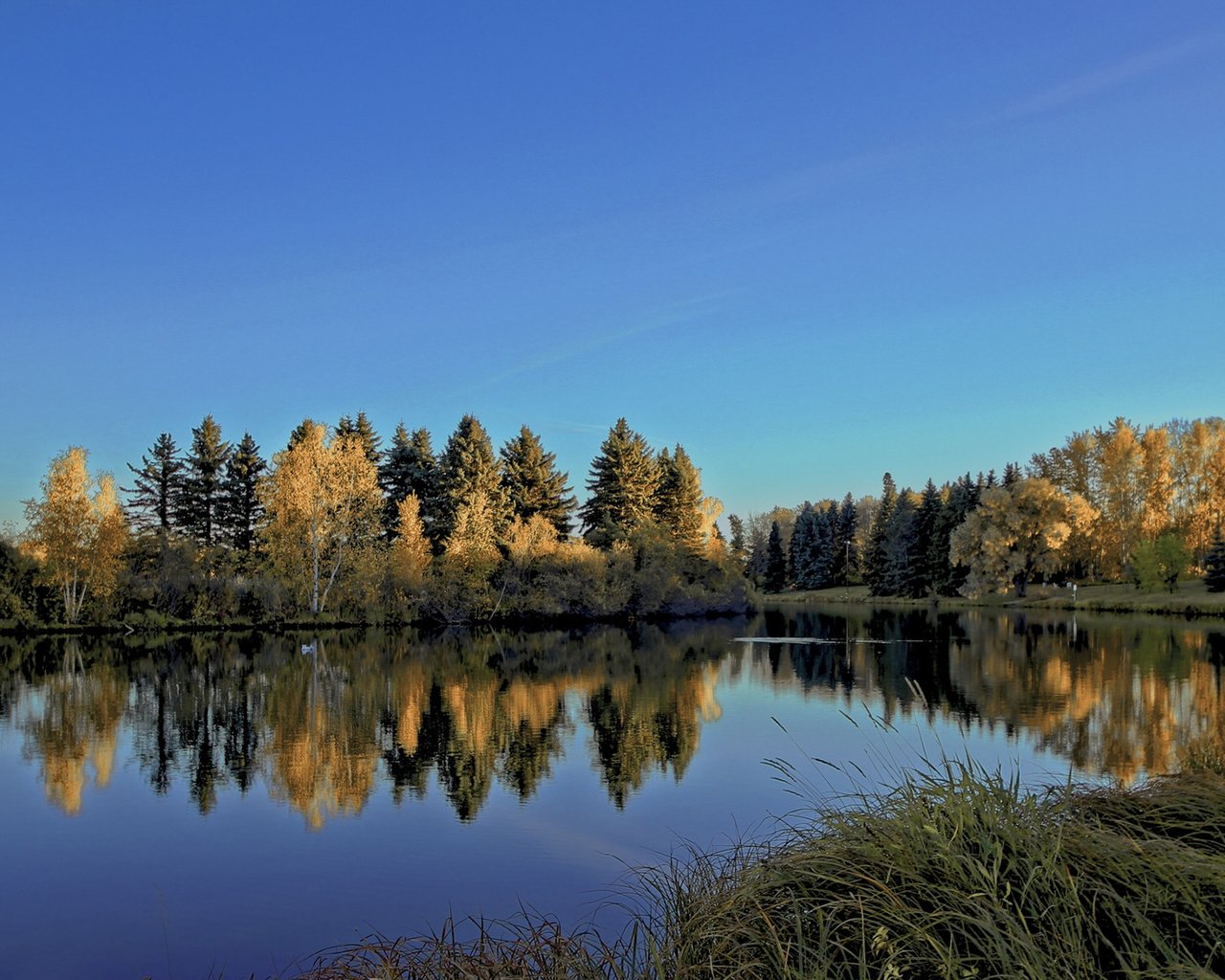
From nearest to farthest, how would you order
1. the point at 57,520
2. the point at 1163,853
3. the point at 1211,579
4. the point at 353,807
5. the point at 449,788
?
the point at 1163,853, the point at 353,807, the point at 449,788, the point at 57,520, the point at 1211,579

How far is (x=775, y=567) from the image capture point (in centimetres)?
10219

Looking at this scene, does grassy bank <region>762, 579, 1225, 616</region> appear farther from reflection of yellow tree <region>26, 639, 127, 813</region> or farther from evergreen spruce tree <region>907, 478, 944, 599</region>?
reflection of yellow tree <region>26, 639, 127, 813</region>

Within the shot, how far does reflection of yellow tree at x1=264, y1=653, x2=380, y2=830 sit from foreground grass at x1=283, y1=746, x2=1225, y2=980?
8.21 m

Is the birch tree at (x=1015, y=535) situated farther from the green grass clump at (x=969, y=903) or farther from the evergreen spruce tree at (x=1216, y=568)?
the green grass clump at (x=969, y=903)

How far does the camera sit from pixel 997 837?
491 centimetres

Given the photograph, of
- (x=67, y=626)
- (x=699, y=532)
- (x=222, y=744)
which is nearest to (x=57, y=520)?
(x=67, y=626)

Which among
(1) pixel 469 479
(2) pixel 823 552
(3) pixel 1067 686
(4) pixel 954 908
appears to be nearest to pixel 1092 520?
(2) pixel 823 552

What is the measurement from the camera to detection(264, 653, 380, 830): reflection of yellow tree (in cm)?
1356

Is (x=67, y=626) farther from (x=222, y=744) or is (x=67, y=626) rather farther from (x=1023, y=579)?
(x=1023, y=579)

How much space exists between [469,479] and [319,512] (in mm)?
11109

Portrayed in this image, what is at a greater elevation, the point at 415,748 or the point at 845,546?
the point at 845,546

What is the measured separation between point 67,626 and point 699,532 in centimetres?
4035

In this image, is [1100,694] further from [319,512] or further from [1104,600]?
[1104,600]

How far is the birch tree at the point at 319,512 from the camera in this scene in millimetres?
46156
